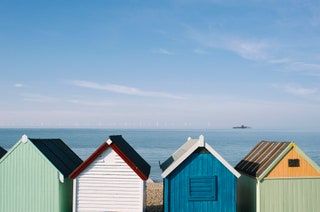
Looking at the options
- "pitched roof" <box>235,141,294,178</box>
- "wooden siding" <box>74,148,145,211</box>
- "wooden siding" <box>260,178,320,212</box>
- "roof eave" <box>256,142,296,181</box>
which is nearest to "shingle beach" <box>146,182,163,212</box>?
"pitched roof" <box>235,141,294,178</box>

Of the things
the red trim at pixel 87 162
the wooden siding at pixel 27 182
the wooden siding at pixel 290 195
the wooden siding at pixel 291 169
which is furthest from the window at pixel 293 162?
the wooden siding at pixel 27 182

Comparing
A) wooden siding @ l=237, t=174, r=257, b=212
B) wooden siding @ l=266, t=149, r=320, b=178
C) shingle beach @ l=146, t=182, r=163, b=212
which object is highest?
wooden siding @ l=266, t=149, r=320, b=178

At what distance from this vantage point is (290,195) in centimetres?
1507

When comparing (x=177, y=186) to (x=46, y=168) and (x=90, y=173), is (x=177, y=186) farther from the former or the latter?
(x=46, y=168)

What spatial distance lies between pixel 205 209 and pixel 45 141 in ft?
23.9

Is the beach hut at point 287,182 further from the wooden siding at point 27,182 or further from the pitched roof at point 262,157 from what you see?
the wooden siding at point 27,182

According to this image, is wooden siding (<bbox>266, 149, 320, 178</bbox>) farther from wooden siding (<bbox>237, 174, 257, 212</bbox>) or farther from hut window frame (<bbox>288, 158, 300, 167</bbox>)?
wooden siding (<bbox>237, 174, 257, 212</bbox>)

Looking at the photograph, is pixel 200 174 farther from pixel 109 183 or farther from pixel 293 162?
pixel 293 162

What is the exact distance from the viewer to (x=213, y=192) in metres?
14.6


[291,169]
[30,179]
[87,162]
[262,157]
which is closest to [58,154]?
[30,179]

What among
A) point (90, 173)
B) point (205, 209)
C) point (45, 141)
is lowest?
point (205, 209)

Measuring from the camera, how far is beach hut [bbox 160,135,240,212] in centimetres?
1465

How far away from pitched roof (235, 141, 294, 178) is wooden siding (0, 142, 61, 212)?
25.9 ft

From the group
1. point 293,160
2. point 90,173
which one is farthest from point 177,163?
point 293,160
